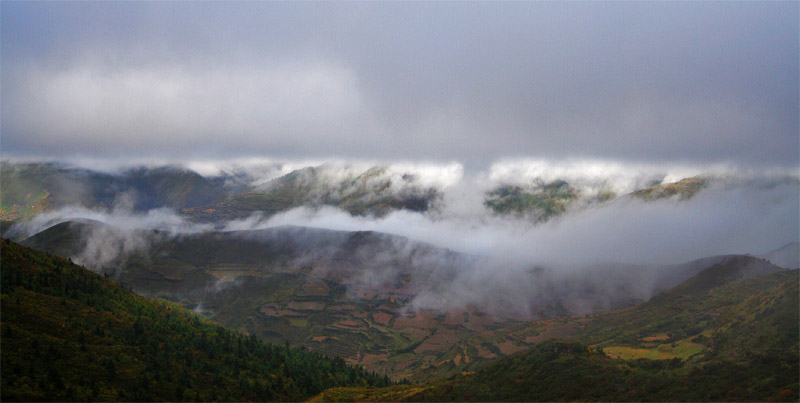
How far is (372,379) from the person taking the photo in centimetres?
16475

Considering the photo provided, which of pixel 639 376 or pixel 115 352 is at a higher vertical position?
pixel 115 352

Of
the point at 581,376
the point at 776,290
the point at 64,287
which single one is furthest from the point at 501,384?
the point at 776,290

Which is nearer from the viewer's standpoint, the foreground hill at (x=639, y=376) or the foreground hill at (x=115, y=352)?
the foreground hill at (x=115, y=352)

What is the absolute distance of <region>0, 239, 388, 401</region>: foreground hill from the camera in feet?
281

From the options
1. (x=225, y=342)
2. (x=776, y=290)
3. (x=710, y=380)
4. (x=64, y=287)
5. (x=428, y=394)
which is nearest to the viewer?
(x=710, y=380)

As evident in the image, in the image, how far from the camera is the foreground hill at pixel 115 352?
281 feet

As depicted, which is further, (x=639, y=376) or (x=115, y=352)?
(x=639, y=376)

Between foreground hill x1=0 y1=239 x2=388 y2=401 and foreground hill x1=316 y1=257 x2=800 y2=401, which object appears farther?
foreground hill x1=316 y1=257 x2=800 y2=401

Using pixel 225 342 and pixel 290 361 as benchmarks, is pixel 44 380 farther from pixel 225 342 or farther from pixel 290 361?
pixel 290 361

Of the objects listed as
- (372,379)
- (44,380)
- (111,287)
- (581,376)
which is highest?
(111,287)

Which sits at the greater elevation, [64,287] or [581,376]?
[64,287]

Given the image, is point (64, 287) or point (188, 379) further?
point (64, 287)

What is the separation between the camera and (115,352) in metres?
104

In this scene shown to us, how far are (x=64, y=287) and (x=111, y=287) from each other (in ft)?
75.8
